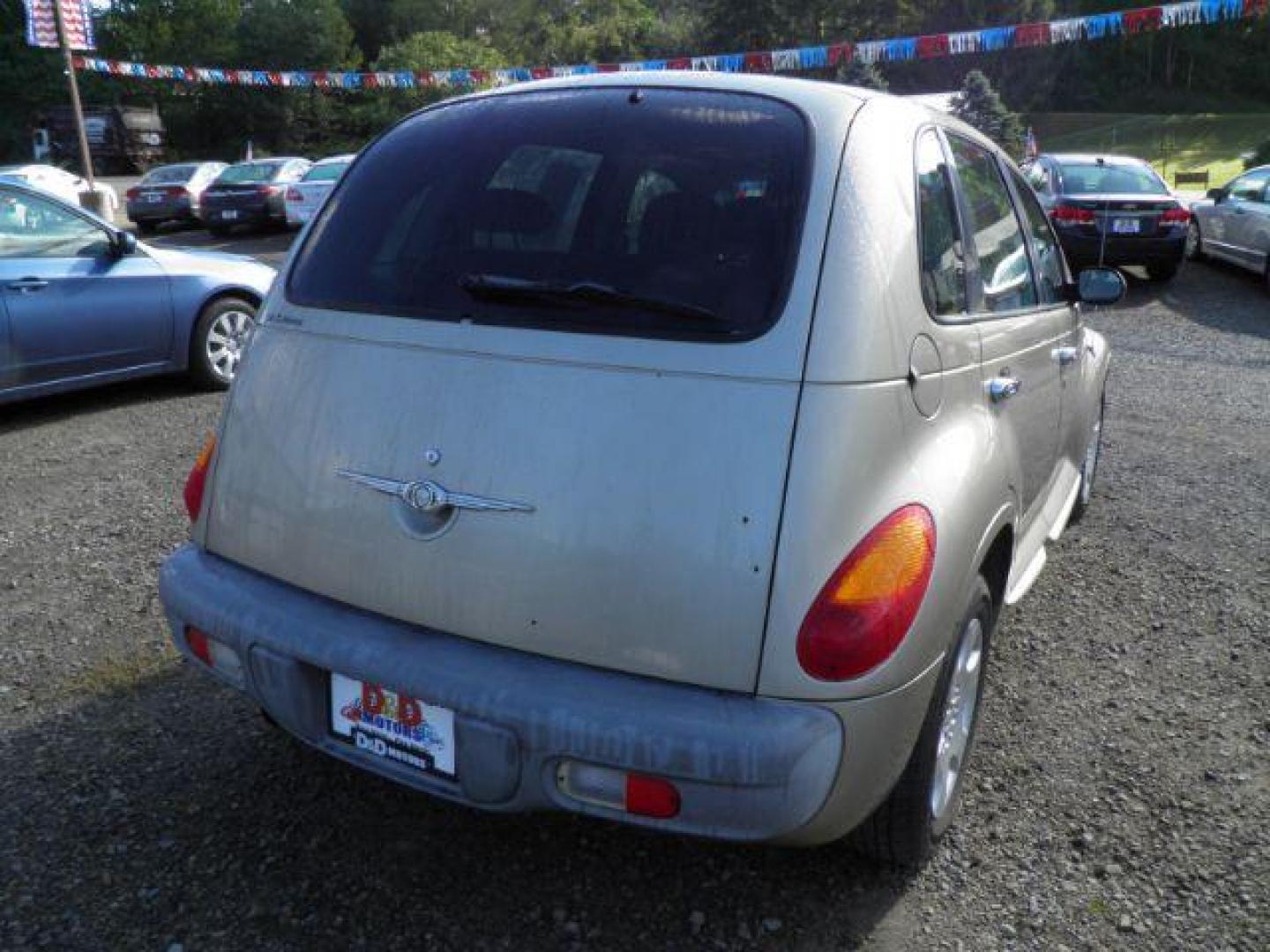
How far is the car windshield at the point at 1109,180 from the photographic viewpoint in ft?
41.4

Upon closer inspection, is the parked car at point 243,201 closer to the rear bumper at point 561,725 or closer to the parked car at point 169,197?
the parked car at point 169,197

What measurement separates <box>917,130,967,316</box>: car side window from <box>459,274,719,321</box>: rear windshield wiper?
0.56m

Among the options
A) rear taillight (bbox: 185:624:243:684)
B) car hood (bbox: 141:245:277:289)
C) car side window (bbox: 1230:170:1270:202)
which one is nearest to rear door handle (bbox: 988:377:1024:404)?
rear taillight (bbox: 185:624:243:684)

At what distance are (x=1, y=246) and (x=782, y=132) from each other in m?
5.55

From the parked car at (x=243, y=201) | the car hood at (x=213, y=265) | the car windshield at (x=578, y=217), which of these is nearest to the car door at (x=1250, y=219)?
the car hood at (x=213, y=265)

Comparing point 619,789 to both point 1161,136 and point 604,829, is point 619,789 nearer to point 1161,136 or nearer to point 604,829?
point 604,829

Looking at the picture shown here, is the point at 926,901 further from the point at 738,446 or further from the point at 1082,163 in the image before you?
the point at 1082,163

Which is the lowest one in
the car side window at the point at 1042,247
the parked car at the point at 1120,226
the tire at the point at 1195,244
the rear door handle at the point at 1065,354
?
the tire at the point at 1195,244

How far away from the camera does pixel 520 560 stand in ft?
6.94

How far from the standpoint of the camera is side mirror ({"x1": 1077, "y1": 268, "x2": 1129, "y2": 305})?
4023 mm

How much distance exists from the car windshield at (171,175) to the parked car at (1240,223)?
18.0 meters

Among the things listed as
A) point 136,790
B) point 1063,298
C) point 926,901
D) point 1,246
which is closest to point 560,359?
point 926,901

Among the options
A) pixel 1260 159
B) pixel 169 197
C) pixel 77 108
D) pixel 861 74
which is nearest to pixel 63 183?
pixel 169 197

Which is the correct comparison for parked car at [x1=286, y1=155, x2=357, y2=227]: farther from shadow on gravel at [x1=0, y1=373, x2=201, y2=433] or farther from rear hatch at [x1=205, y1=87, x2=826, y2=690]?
rear hatch at [x1=205, y1=87, x2=826, y2=690]
